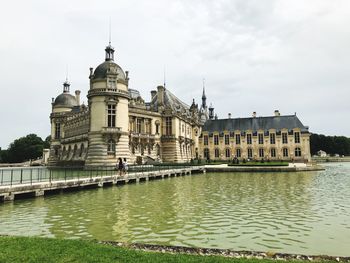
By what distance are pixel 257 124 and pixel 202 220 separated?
7251 centimetres

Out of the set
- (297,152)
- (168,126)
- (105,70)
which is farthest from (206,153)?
(105,70)

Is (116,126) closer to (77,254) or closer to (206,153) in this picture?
(77,254)

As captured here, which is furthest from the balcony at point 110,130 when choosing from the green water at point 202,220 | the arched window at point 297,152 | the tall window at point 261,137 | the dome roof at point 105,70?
the arched window at point 297,152

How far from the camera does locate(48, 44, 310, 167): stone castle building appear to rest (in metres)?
48.8

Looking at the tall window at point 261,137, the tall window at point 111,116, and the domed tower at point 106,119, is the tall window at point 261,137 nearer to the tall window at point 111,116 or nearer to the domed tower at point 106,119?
the domed tower at point 106,119

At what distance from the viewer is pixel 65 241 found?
931cm

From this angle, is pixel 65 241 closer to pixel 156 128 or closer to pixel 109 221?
pixel 109 221

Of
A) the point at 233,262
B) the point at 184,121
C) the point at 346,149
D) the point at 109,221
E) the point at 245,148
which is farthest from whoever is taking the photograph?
the point at 346,149

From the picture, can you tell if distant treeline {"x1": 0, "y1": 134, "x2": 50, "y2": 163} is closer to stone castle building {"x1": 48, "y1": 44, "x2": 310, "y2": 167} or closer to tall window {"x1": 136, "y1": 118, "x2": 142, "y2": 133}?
stone castle building {"x1": 48, "y1": 44, "x2": 310, "y2": 167}

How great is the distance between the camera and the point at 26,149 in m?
110

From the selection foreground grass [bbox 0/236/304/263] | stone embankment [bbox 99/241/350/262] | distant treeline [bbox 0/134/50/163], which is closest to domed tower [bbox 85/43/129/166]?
foreground grass [bbox 0/236/304/263]

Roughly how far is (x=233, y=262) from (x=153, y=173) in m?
31.4

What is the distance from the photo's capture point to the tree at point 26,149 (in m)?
110

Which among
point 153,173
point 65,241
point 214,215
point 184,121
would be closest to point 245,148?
point 184,121
